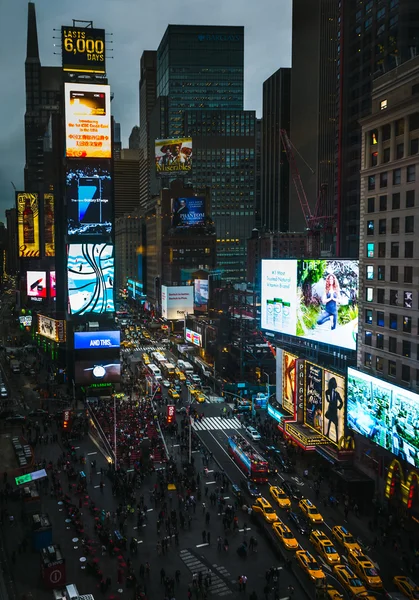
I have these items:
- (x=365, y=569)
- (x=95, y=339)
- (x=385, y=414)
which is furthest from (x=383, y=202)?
(x=95, y=339)

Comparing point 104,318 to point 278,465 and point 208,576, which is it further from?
point 208,576

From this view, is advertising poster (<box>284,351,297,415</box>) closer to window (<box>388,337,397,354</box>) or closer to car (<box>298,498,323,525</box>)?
window (<box>388,337,397,354</box>)

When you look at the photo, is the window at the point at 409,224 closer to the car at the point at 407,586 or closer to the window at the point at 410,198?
the window at the point at 410,198

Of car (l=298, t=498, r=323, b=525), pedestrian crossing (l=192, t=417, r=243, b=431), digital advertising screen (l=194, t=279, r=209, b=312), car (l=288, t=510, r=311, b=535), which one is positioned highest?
digital advertising screen (l=194, t=279, r=209, b=312)

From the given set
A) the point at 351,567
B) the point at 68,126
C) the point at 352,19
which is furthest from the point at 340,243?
the point at 351,567

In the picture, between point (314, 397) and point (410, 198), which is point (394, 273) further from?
point (314, 397)

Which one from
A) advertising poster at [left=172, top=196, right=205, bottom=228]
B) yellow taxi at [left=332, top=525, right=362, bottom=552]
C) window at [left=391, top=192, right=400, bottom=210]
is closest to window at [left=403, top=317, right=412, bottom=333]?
window at [left=391, top=192, right=400, bottom=210]

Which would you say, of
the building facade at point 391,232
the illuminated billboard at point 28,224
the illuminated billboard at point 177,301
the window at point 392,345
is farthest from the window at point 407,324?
the illuminated billboard at point 28,224
